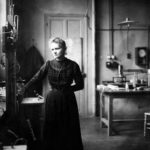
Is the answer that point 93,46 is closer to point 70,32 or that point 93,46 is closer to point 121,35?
point 70,32

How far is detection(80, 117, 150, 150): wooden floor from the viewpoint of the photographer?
476 centimetres

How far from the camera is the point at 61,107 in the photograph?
3.61m

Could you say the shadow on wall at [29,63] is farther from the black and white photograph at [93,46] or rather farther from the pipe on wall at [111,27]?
the pipe on wall at [111,27]

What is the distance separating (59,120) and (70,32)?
13.1 feet

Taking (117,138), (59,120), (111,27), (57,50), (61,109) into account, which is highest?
(111,27)

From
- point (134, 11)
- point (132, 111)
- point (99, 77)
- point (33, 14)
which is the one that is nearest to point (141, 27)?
point (134, 11)

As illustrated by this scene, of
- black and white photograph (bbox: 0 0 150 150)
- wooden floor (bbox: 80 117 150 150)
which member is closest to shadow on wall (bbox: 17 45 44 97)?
black and white photograph (bbox: 0 0 150 150)

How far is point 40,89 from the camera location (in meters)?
7.17

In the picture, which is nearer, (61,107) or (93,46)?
(61,107)

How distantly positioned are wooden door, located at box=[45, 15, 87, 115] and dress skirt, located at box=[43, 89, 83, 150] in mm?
3689

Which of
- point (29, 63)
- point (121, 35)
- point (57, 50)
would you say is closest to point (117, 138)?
point (57, 50)

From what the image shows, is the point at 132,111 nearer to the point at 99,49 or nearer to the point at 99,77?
the point at 99,77

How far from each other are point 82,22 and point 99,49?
2.64ft

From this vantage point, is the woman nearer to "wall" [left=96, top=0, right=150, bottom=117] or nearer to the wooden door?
the wooden door
